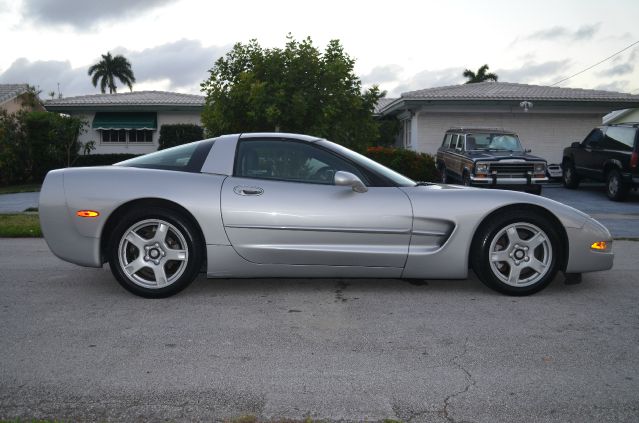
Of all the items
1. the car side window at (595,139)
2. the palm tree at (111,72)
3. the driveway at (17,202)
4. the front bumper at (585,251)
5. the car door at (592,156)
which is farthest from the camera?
the palm tree at (111,72)

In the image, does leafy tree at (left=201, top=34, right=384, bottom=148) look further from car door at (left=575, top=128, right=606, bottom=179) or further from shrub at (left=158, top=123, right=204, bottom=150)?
shrub at (left=158, top=123, right=204, bottom=150)

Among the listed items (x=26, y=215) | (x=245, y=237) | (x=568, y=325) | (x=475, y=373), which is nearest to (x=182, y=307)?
(x=245, y=237)

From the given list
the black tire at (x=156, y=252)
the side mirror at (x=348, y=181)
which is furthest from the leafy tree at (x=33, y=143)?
the side mirror at (x=348, y=181)

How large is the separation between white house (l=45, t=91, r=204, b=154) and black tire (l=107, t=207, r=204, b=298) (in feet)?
74.5

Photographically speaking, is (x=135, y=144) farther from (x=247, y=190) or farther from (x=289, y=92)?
(x=247, y=190)

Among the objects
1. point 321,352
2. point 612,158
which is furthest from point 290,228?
point 612,158

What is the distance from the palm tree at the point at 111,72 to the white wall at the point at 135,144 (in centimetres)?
4729

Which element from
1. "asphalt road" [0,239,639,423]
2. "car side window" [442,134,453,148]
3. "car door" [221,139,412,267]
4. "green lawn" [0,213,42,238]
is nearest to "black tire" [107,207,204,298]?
"asphalt road" [0,239,639,423]

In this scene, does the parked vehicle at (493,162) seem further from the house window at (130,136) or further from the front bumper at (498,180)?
the house window at (130,136)

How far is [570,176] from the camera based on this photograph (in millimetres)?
19188

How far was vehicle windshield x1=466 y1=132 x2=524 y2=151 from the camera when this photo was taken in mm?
16562

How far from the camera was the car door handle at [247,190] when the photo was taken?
518cm

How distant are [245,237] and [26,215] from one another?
25.7 feet

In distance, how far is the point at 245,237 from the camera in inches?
202
